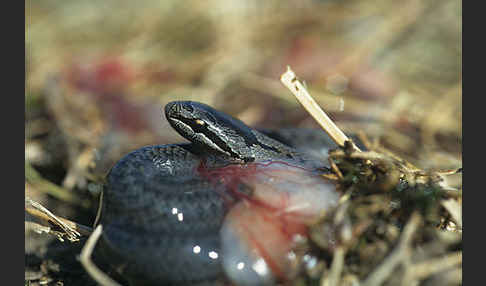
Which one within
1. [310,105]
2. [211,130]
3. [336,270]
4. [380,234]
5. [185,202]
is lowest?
[185,202]

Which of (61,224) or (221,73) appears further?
(221,73)

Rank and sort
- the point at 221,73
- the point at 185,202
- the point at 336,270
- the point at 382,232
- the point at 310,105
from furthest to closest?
the point at 221,73
the point at 310,105
the point at 185,202
the point at 382,232
the point at 336,270

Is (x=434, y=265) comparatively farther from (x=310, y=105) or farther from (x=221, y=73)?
(x=221, y=73)

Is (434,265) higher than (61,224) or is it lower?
higher

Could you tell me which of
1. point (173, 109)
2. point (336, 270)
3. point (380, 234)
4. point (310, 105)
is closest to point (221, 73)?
point (173, 109)

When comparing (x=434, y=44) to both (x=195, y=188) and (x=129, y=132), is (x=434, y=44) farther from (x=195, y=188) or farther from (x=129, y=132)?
(x=195, y=188)

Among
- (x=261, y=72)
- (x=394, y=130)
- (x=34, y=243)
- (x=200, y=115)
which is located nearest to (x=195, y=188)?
(x=200, y=115)

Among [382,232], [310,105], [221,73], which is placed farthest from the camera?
[221,73]
